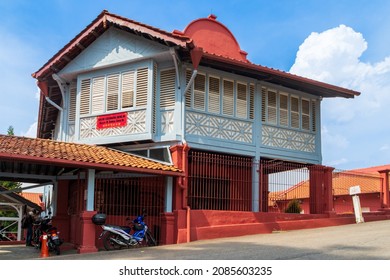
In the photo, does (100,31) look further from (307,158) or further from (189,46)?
(307,158)

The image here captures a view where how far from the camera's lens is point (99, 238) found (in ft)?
45.3

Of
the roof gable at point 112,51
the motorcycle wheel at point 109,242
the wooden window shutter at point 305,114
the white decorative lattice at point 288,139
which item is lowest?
the motorcycle wheel at point 109,242

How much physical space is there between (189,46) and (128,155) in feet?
12.3

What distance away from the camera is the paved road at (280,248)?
10190 mm

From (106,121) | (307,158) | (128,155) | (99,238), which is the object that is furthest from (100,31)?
(307,158)

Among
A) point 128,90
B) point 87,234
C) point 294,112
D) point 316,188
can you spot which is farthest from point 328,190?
point 87,234

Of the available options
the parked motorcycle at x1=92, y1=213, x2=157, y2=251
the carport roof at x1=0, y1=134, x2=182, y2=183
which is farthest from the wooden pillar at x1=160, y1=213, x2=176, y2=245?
Result: the carport roof at x1=0, y1=134, x2=182, y2=183

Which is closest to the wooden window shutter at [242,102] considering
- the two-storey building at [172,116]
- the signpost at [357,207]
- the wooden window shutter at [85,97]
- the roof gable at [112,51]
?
the two-storey building at [172,116]

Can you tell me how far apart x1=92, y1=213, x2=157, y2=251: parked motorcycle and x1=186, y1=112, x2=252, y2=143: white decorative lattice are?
3277 millimetres

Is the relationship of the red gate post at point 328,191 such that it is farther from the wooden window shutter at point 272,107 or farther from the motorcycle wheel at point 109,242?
the motorcycle wheel at point 109,242

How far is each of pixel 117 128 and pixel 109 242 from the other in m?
3.89

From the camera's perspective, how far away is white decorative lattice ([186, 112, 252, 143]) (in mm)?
15516

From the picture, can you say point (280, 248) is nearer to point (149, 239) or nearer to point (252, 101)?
point (149, 239)

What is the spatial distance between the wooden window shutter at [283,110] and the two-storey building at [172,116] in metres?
0.02
